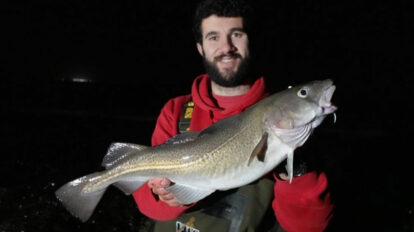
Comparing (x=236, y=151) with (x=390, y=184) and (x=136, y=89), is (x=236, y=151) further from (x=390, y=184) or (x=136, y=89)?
(x=136, y=89)

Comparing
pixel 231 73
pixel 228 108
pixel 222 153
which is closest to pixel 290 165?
pixel 222 153

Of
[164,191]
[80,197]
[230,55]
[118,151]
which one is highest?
[230,55]

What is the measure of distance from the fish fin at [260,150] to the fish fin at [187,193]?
454 mm

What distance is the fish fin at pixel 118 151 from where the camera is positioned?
235 cm

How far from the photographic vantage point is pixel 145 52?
9422 millimetres

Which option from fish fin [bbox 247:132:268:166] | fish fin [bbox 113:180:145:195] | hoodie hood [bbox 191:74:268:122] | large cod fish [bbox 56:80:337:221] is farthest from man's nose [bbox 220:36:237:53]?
fish fin [bbox 113:180:145:195]

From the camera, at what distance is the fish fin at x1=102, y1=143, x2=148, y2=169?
2.35 meters

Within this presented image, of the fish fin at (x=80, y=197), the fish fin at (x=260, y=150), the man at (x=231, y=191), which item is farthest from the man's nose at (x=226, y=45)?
the fish fin at (x=80, y=197)

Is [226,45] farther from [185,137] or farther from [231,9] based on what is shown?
[185,137]

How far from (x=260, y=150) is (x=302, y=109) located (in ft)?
1.18

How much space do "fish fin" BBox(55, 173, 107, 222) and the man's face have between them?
1.36 metres

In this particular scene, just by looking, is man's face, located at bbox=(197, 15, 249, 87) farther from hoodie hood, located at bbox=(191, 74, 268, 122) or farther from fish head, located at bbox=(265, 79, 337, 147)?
fish head, located at bbox=(265, 79, 337, 147)

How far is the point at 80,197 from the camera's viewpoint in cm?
240

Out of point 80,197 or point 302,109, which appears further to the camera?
point 80,197
